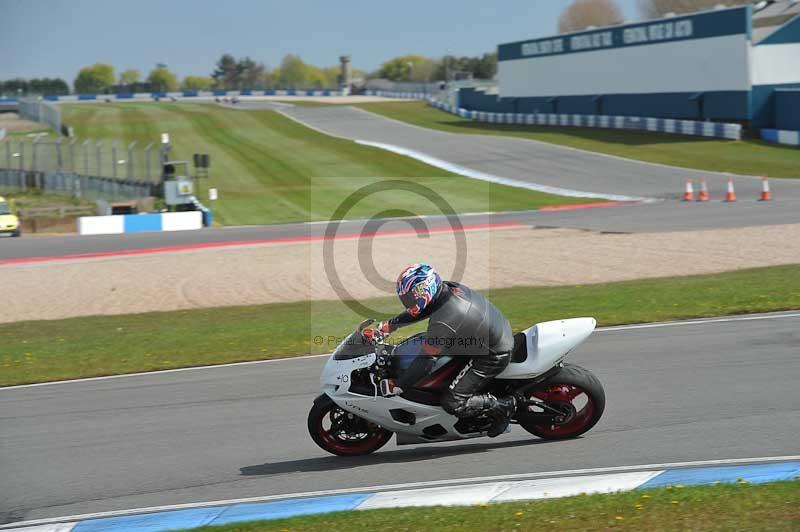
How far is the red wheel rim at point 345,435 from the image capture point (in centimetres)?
862

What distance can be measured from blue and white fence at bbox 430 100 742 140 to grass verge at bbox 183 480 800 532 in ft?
157

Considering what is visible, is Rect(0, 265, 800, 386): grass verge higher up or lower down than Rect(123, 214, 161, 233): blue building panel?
lower down

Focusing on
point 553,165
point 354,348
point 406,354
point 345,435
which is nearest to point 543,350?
point 406,354

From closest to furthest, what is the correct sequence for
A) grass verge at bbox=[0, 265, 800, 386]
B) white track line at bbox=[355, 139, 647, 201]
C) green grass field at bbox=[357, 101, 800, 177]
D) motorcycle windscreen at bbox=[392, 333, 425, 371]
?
1. motorcycle windscreen at bbox=[392, 333, 425, 371]
2. grass verge at bbox=[0, 265, 800, 386]
3. white track line at bbox=[355, 139, 647, 201]
4. green grass field at bbox=[357, 101, 800, 177]

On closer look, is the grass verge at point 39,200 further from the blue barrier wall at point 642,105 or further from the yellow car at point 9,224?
the blue barrier wall at point 642,105

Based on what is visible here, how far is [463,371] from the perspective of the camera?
8.39 m

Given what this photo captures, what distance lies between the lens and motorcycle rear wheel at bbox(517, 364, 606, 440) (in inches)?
337

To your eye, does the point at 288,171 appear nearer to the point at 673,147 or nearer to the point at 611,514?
the point at 673,147

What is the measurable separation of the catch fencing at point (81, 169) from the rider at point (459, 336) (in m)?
36.5

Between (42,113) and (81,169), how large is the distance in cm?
3247

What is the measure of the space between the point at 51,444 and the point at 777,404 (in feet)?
25.2

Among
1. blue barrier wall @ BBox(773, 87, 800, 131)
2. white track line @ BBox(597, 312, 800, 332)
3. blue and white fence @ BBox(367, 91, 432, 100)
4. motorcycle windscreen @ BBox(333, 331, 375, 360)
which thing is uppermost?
blue and white fence @ BBox(367, 91, 432, 100)

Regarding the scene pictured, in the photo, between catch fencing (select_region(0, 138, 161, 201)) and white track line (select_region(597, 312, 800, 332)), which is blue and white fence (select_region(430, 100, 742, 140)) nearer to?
catch fencing (select_region(0, 138, 161, 201))

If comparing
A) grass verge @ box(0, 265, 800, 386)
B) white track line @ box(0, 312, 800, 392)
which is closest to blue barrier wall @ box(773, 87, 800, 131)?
grass verge @ box(0, 265, 800, 386)
